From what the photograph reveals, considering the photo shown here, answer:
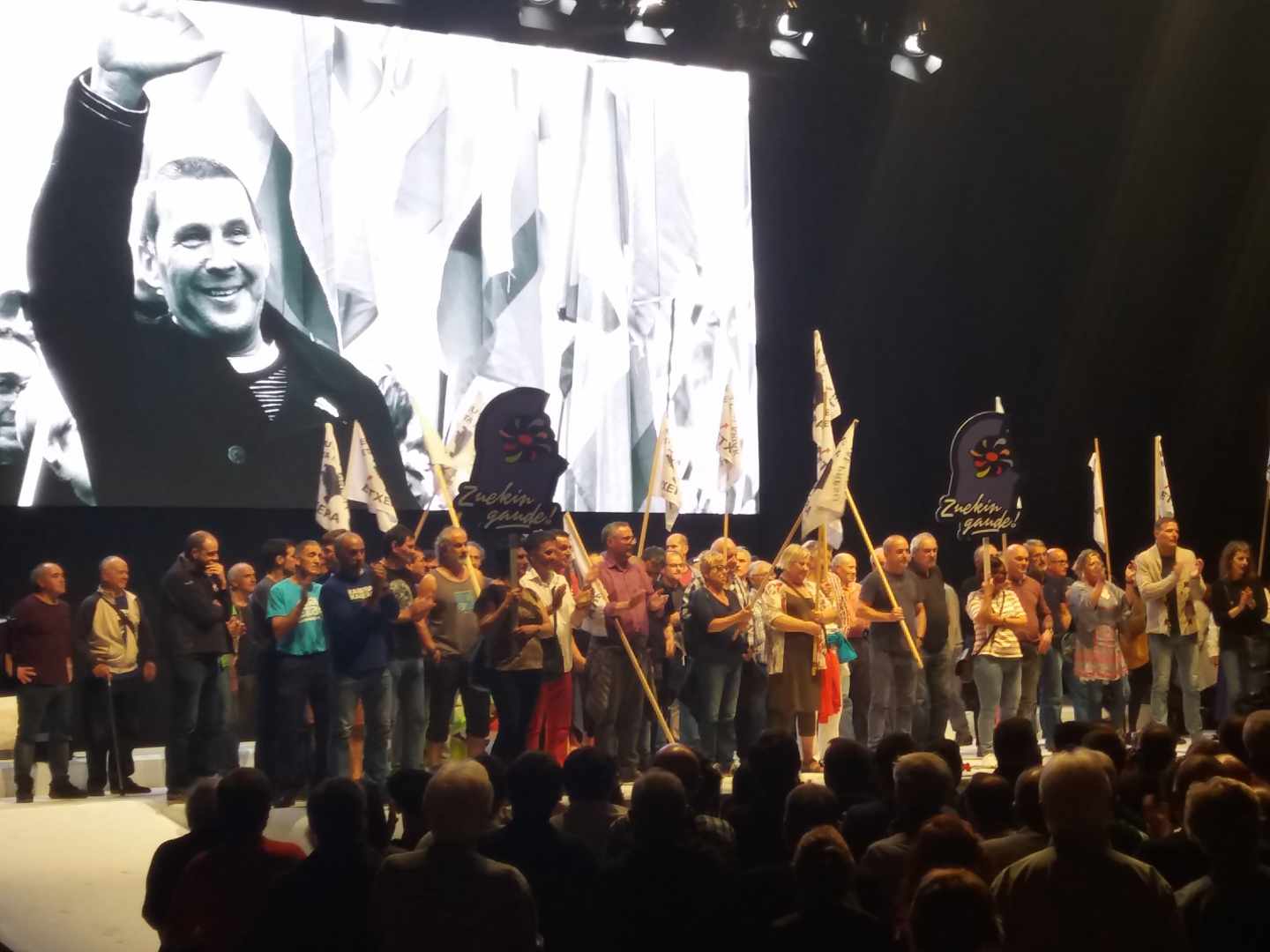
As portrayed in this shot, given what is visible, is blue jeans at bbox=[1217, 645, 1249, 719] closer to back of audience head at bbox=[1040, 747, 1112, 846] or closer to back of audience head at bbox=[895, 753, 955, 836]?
back of audience head at bbox=[895, 753, 955, 836]

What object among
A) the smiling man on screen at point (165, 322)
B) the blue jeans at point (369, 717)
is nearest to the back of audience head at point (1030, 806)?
the blue jeans at point (369, 717)

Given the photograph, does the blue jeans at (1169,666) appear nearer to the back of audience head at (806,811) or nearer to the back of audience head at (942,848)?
the back of audience head at (806,811)

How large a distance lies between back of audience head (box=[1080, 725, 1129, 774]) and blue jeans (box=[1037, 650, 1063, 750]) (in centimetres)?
558

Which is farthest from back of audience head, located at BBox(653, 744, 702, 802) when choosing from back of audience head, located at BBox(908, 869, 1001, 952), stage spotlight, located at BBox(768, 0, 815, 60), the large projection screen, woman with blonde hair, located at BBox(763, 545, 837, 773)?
stage spotlight, located at BBox(768, 0, 815, 60)

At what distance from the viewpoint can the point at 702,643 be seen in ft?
30.7

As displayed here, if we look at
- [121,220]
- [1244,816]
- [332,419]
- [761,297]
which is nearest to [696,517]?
[761,297]

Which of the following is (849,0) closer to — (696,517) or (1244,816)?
(696,517)

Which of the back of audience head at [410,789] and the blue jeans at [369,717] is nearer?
the back of audience head at [410,789]

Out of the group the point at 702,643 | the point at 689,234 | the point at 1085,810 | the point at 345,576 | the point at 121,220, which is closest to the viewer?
the point at 1085,810

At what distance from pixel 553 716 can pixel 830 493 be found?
94.0 inches

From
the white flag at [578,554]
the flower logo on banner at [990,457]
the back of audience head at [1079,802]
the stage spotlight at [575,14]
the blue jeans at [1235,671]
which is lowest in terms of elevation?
the blue jeans at [1235,671]

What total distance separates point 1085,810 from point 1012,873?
0.65 ft

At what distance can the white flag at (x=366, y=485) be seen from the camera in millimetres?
9000

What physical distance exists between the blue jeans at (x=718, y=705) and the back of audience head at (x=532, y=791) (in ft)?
18.1
